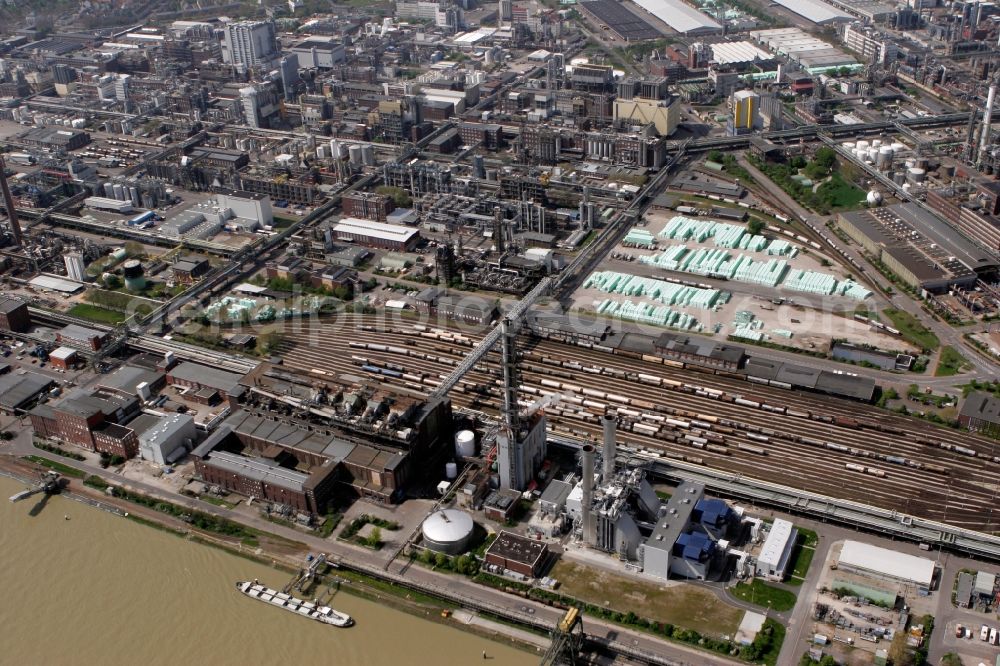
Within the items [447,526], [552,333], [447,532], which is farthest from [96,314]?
[447,532]

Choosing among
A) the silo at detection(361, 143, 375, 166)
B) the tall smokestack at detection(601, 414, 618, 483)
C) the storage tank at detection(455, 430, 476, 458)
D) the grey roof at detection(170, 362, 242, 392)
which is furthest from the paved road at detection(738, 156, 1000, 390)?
the grey roof at detection(170, 362, 242, 392)

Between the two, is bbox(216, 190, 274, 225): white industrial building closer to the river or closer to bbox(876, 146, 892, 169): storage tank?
the river

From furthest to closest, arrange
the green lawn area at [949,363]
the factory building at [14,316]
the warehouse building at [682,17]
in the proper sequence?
the warehouse building at [682,17] → the factory building at [14,316] → the green lawn area at [949,363]

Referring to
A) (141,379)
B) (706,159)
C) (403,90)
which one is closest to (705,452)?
(141,379)

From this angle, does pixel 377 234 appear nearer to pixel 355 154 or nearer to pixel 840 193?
pixel 355 154

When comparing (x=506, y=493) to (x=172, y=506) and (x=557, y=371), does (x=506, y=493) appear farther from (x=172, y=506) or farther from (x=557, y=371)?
(x=172, y=506)

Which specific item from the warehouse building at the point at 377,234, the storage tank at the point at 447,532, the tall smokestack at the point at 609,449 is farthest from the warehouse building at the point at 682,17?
the storage tank at the point at 447,532

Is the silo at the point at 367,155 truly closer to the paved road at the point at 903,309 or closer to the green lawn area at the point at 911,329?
the paved road at the point at 903,309
